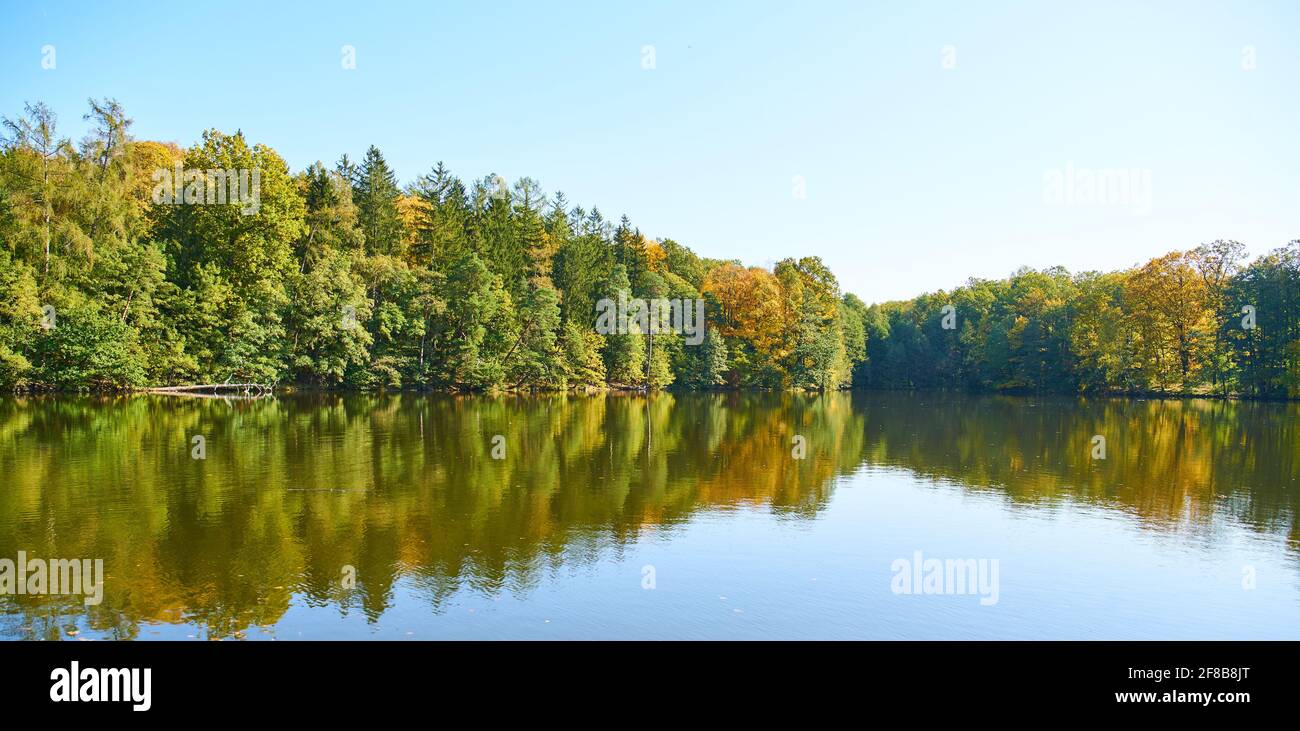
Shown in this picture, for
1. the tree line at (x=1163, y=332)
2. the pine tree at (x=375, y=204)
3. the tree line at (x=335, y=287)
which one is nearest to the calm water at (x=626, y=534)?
the tree line at (x=335, y=287)

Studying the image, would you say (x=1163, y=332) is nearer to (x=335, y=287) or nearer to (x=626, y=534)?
(x=335, y=287)

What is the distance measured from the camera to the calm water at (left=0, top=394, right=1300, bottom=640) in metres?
8.97

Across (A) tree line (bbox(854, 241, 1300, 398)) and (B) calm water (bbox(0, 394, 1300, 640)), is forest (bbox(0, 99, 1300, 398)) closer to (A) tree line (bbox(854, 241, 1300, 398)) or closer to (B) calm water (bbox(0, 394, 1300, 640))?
(A) tree line (bbox(854, 241, 1300, 398))

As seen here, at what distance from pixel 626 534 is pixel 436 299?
4232cm

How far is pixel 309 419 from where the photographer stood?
3108 cm

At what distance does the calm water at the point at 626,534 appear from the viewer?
8.97 m

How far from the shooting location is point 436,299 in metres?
52.5

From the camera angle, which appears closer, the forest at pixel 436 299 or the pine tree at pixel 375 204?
the forest at pixel 436 299

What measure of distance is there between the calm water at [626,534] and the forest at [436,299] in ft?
56.4

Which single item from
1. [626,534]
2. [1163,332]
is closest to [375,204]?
[626,534]

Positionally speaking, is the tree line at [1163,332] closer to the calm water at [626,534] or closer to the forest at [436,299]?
the forest at [436,299]
